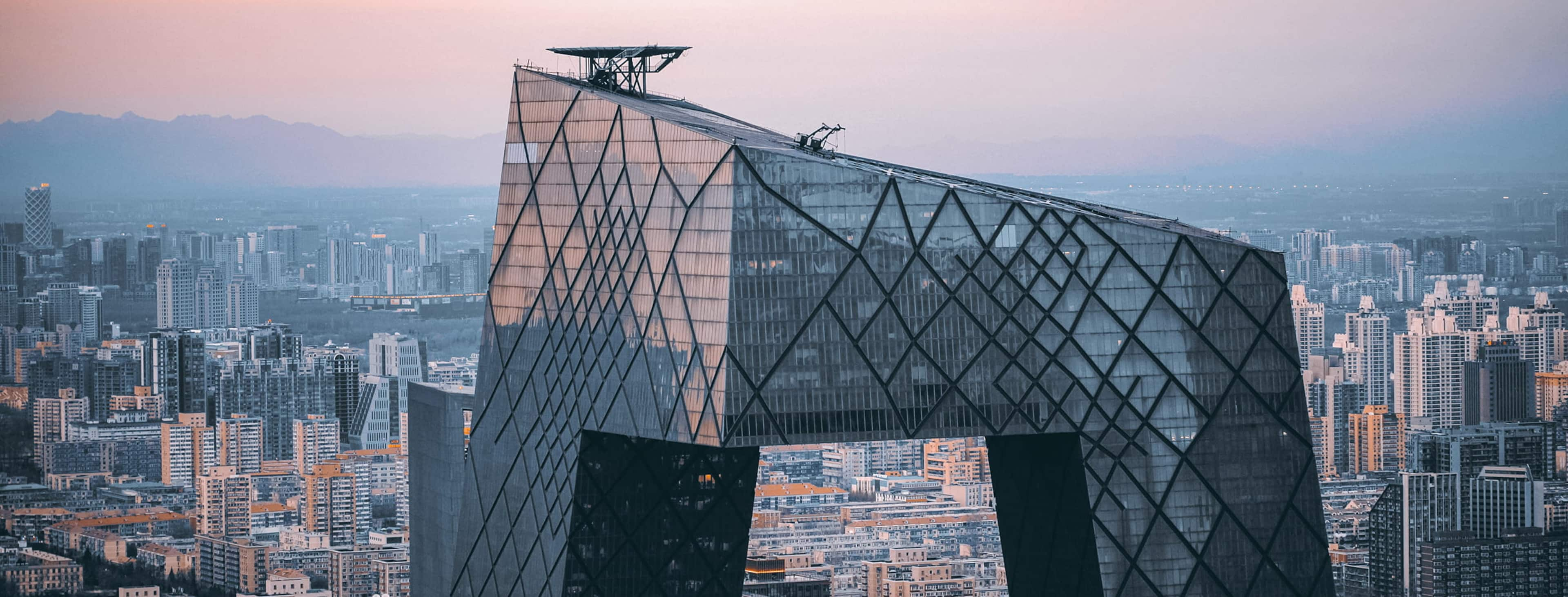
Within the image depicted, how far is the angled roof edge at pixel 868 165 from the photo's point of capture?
234 feet

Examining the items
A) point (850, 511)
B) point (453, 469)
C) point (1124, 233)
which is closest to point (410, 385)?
point (453, 469)

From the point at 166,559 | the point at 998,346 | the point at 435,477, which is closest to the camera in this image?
the point at 998,346

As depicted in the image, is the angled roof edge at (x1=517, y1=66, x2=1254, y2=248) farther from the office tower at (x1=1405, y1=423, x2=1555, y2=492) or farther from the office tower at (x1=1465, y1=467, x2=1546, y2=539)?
the office tower at (x1=1405, y1=423, x2=1555, y2=492)

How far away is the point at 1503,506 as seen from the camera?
15350 centimetres

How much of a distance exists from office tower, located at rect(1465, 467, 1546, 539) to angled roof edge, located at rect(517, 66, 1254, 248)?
3307 inches

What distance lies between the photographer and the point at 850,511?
199750mm

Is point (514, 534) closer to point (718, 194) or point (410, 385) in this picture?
point (718, 194)

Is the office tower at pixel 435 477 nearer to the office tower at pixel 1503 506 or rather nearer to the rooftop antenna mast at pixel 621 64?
the rooftop antenna mast at pixel 621 64

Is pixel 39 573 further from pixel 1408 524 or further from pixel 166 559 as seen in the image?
pixel 1408 524

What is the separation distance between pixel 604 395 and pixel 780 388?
335 inches

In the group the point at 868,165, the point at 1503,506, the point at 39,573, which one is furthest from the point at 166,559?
the point at 868,165

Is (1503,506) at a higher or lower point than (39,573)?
higher

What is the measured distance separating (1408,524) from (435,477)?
8467 cm

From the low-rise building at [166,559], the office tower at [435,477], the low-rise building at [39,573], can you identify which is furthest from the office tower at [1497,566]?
the low-rise building at [39,573]
